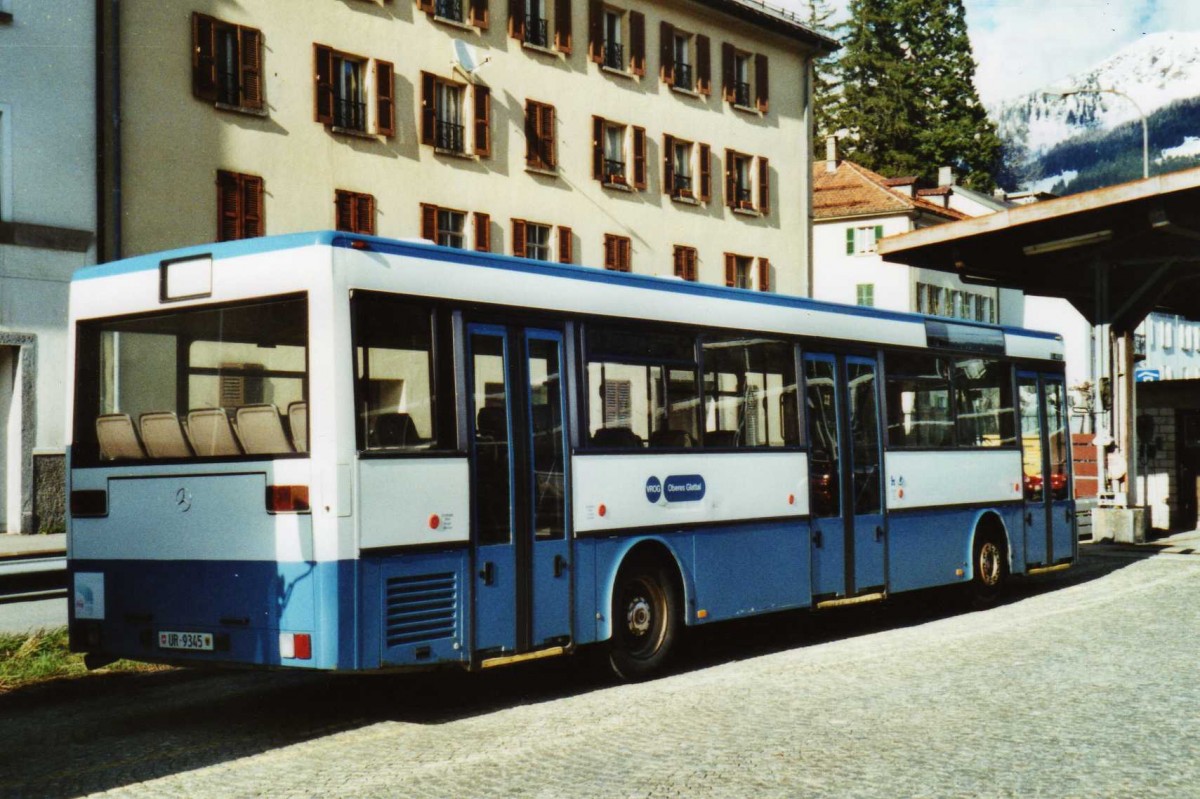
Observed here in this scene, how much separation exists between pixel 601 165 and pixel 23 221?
51.5 feet

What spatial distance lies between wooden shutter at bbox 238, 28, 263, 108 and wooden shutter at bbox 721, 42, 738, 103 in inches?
628

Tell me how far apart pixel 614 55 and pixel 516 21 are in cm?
371

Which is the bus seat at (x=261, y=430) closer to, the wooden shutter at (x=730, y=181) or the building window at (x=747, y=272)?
the building window at (x=747, y=272)

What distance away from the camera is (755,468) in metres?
12.5

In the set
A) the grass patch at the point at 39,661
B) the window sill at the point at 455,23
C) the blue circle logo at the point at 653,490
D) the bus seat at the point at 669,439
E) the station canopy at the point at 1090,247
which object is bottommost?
the grass patch at the point at 39,661

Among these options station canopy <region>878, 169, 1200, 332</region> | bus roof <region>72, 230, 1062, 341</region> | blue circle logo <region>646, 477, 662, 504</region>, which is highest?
station canopy <region>878, 169, 1200, 332</region>

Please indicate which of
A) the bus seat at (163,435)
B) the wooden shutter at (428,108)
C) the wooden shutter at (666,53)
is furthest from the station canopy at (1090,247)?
the bus seat at (163,435)

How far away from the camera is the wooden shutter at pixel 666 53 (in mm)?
38938

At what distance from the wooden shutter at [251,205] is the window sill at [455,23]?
6.27 m

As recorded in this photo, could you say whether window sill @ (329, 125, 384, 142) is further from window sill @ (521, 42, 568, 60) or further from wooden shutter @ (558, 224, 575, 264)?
wooden shutter @ (558, 224, 575, 264)

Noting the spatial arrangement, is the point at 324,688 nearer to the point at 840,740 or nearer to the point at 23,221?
the point at 840,740

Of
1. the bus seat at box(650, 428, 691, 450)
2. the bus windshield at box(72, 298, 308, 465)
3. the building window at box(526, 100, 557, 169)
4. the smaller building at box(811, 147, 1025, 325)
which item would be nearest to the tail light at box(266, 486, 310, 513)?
the bus windshield at box(72, 298, 308, 465)

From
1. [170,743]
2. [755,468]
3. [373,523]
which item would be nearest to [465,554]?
[373,523]

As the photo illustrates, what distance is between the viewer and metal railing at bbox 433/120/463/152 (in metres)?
32.6
